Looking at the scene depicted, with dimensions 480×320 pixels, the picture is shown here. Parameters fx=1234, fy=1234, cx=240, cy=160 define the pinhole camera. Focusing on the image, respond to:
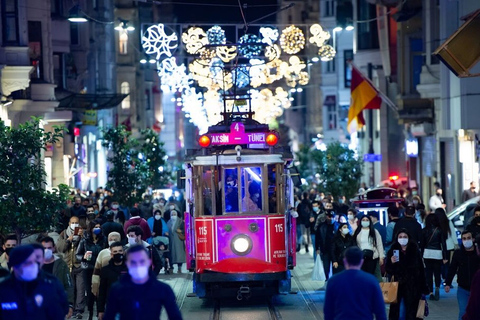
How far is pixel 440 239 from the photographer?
2122cm

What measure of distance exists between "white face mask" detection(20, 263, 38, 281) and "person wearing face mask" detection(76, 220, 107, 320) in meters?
9.09

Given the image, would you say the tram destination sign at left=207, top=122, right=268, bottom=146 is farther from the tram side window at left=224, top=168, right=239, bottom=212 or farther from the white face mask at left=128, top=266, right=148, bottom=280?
the white face mask at left=128, top=266, right=148, bottom=280

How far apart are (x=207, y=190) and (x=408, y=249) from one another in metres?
5.43

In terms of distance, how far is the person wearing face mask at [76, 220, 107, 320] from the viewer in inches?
749

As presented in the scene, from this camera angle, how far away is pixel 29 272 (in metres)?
9.78

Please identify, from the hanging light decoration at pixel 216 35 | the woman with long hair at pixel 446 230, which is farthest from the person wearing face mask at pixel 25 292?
the hanging light decoration at pixel 216 35

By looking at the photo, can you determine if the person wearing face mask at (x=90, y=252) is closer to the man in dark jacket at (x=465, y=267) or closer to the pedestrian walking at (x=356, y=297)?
the man in dark jacket at (x=465, y=267)

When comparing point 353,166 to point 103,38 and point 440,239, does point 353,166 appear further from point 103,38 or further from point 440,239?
point 440,239

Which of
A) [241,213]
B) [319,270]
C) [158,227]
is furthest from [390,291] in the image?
[158,227]

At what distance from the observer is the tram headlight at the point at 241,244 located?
21125 mm

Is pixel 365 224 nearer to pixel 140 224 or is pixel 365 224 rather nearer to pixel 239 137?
pixel 239 137

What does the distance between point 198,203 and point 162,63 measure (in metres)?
18.7

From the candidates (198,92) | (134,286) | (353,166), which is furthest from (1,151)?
(353,166)

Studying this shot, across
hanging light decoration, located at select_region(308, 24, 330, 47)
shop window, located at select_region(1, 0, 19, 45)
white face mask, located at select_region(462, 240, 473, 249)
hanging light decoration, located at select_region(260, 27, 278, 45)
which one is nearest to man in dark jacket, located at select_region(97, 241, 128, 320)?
white face mask, located at select_region(462, 240, 473, 249)
